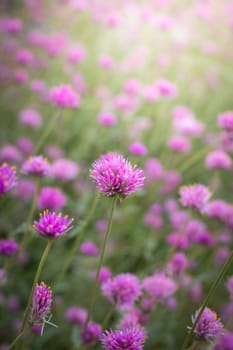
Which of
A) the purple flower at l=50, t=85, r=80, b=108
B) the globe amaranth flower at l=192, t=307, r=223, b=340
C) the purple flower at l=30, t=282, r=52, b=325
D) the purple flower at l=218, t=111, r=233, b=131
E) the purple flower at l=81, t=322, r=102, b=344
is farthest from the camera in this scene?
the purple flower at l=218, t=111, r=233, b=131

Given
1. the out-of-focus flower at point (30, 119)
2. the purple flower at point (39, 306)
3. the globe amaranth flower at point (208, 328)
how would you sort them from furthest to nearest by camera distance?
the out-of-focus flower at point (30, 119) → the globe amaranth flower at point (208, 328) → the purple flower at point (39, 306)

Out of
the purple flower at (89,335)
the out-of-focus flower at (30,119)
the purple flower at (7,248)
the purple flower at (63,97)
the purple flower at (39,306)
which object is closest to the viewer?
the purple flower at (39,306)

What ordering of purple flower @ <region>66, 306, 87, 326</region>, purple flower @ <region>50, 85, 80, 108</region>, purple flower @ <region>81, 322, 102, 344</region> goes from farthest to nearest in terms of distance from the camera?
purple flower @ <region>50, 85, 80, 108</region>
purple flower @ <region>66, 306, 87, 326</region>
purple flower @ <region>81, 322, 102, 344</region>

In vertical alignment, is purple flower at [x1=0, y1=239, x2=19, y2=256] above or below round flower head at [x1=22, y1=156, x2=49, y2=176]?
below

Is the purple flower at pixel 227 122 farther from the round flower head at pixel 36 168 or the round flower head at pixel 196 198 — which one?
the round flower head at pixel 36 168

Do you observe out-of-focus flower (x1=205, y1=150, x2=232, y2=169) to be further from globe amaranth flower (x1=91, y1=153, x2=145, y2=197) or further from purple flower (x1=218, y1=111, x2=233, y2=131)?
globe amaranth flower (x1=91, y1=153, x2=145, y2=197)

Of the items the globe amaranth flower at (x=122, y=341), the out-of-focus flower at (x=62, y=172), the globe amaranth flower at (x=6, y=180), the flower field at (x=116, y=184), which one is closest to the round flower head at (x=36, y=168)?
the flower field at (x=116, y=184)

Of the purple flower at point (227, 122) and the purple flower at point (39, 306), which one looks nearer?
the purple flower at point (39, 306)

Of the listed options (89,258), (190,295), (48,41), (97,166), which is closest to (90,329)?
(97,166)

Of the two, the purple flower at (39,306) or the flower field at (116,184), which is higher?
Answer: the flower field at (116,184)

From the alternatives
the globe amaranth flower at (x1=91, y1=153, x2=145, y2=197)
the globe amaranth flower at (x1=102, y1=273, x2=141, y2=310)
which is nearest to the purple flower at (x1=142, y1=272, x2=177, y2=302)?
the globe amaranth flower at (x1=102, y1=273, x2=141, y2=310)
